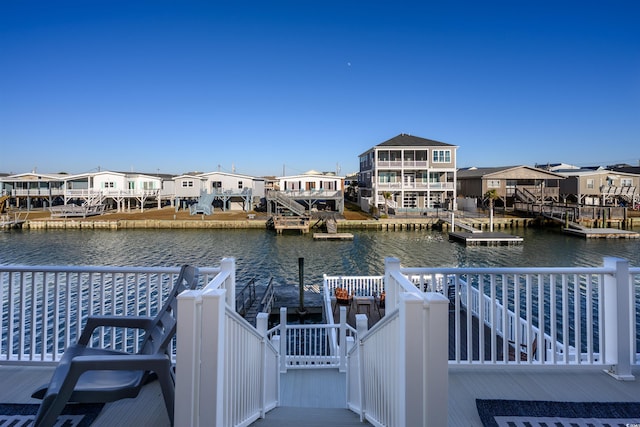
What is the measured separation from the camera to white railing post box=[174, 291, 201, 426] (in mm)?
1914

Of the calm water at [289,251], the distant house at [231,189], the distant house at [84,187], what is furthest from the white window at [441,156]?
the distant house at [84,187]

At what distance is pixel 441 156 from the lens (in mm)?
42906

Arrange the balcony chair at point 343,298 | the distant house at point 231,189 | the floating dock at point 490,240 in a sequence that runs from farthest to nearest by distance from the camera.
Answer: the distant house at point 231,189 < the floating dock at point 490,240 < the balcony chair at point 343,298

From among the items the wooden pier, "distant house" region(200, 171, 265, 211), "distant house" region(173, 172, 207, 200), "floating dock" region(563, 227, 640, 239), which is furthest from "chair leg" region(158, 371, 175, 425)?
"distant house" region(173, 172, 207, 200)

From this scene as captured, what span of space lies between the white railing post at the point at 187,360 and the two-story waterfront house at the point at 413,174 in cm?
4028

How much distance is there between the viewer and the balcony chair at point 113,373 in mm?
2281

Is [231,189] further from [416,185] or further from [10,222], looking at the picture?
[416,185]

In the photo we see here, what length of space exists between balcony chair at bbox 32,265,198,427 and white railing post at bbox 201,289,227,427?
0.54 metres

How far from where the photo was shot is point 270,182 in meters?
60.1

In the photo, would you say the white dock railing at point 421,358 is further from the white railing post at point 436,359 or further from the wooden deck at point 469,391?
the wooden deck at point 469,391

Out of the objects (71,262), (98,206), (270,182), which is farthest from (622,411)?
(270,182)

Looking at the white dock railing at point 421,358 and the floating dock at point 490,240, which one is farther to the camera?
the floating dock at point 490,240

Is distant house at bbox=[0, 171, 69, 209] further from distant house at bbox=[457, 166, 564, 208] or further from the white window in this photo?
distant house at bbox=[457, 166, 564, 208]

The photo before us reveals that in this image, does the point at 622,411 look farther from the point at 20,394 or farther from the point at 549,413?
the point at 20,394
